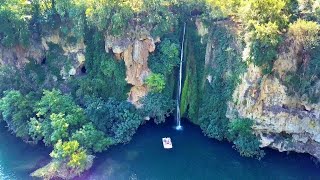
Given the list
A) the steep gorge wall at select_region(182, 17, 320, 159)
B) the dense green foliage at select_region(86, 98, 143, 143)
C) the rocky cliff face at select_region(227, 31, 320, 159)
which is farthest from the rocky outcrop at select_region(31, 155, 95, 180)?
the rocky cliff face at select_region(227, 31, 320, 159)

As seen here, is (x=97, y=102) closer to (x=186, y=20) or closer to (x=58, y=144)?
(x=58, y=144)

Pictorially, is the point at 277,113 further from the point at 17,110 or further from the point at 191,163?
the point at 17,110

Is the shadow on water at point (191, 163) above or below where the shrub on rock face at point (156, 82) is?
below

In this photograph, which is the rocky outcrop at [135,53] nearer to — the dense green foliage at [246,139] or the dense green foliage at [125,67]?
the dense green foliage at [125,67]

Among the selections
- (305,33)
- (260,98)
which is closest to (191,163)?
(260,98)

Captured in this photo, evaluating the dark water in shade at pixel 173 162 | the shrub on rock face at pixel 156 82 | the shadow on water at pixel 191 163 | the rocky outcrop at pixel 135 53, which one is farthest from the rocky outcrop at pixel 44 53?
the shadow on water at pixel 191 163

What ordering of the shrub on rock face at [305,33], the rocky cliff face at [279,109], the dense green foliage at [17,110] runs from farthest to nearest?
the dense green foliage at [17,110] < the rocky cliff face at [279,109] < the shrub on rock face at [305,33]
